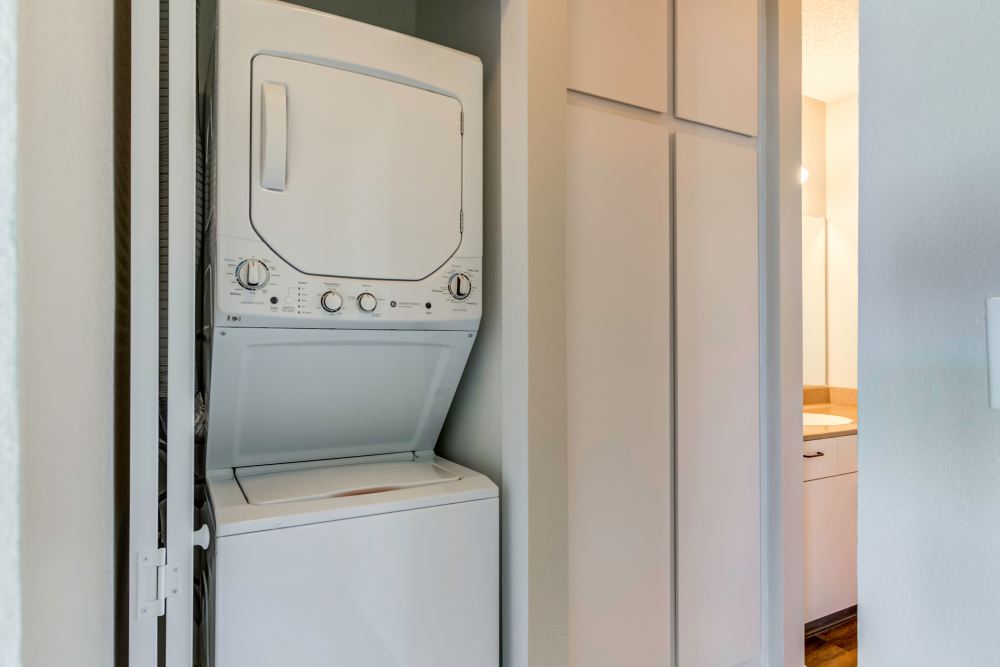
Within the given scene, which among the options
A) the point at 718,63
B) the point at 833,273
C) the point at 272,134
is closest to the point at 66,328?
the point at 272,134

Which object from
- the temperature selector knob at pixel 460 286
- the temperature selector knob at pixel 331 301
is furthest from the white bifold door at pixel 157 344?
the temperature selector knob at pixel 460 286

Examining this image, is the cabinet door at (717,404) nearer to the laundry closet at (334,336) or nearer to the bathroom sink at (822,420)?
the laundry closet at (334,336)

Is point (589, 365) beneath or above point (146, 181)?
beneath

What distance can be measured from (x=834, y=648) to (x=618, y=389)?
6.11 feet

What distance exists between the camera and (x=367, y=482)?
1.42m

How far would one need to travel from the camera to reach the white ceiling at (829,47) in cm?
263

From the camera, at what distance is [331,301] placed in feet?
4.35

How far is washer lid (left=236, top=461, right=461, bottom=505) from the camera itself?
1.30 metres

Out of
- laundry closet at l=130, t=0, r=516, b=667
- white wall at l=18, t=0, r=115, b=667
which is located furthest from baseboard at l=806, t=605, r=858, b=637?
white wall at l=18, t=0, r=115, b=667

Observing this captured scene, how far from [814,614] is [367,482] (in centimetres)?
221

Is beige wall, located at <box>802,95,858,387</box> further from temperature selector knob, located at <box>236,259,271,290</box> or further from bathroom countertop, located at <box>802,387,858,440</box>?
temperature selector knob, located at <box>236,259,271,290</box>

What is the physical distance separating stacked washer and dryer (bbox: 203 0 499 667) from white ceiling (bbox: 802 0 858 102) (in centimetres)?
209

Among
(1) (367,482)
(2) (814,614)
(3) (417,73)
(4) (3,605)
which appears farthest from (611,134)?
(2) (814,614)

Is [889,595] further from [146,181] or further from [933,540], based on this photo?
[146,181]
